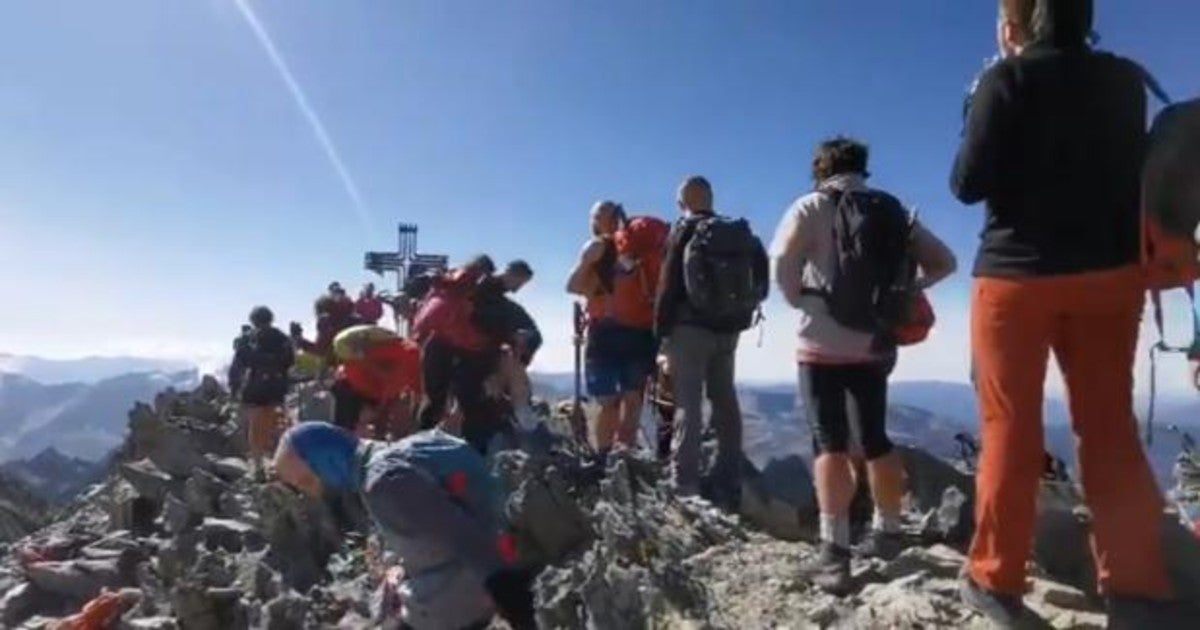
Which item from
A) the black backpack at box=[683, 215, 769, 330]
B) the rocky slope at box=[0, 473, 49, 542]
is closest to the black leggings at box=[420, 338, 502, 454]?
the black backpack at box=[683, 215, 769, 330]

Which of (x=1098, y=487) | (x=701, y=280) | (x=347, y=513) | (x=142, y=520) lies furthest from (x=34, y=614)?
(x=1098, y=487)

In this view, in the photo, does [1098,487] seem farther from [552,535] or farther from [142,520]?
[142,520]

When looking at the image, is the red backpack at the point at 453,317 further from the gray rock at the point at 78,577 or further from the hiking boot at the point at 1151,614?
the hiking boot at the point at 1151,614

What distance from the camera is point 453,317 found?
11625mm

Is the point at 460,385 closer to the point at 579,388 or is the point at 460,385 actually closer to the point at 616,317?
the point at 616,317

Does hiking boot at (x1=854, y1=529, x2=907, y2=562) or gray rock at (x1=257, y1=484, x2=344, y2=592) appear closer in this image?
hiking boot at (x1=854, y1=529, x2=907, y2=562)

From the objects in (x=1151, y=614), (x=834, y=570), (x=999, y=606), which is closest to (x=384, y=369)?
(x=834, y=570)

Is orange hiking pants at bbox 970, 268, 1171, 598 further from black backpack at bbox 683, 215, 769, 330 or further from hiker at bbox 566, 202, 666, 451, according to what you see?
hiker at bbox 566, 202, 666, 451

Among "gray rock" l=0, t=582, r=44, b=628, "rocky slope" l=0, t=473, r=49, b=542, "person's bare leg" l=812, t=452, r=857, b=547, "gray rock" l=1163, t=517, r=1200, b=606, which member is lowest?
"rocky slope" l=0, t=473, r=49, b=542

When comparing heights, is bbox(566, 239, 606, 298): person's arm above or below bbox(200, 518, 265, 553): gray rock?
above

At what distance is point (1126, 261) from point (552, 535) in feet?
20.5

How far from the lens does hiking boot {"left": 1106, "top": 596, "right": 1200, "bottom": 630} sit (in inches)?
175

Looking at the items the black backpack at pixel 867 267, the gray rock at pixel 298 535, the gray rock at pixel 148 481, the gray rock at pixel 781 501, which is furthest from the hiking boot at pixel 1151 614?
the gray rock at pixel 148 481

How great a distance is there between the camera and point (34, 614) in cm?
1508
